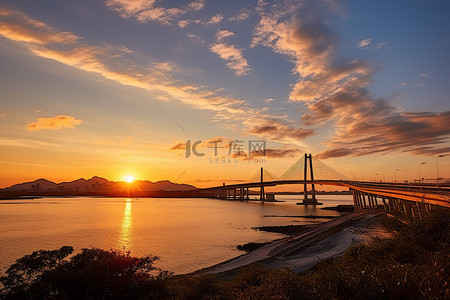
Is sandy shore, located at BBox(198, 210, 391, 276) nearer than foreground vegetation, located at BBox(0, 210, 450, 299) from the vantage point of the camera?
No

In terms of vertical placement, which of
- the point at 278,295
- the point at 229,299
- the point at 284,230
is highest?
the point at 278,295

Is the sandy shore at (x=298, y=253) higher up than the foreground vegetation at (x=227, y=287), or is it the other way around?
the foreground vegetation at (x=227, y=287)

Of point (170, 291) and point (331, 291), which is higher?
point (331, 291)

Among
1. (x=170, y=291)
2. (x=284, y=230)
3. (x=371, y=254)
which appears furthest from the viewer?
(x=284, y=230)

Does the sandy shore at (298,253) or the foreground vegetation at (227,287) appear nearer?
the foreground vegetation at (227,287)

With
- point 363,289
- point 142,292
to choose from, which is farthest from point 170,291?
point 363,289

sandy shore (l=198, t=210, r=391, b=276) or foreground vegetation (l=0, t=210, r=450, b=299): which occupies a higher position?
foreground vegetation (l=0, t=210, r=450, b=299)

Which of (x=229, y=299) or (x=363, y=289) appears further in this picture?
(x=229, y=299)

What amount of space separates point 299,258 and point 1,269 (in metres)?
30.6

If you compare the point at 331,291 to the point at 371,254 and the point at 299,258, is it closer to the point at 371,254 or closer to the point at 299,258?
the point at 371,254

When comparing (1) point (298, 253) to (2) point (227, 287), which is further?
(1) point (298, 253)

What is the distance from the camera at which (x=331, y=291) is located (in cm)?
1230

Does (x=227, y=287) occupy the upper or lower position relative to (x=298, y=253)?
upper

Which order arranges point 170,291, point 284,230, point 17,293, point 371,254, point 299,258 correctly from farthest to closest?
point 284,230 < point 299,258 < point 371,254 < point 170,291 < point 17,293
